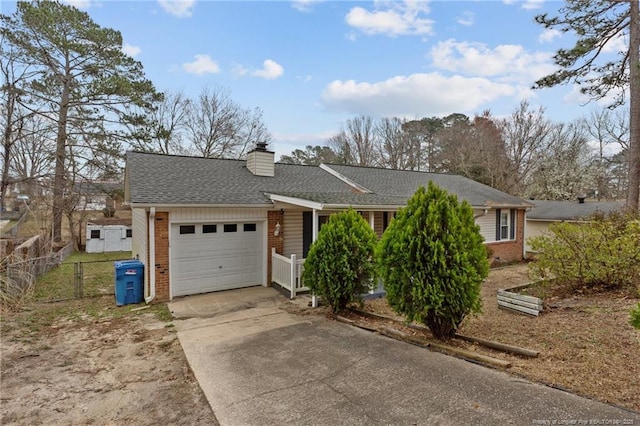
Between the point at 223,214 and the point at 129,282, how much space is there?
2.66m

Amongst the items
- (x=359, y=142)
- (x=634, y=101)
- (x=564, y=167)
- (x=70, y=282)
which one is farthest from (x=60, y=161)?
(x=564, y=167)

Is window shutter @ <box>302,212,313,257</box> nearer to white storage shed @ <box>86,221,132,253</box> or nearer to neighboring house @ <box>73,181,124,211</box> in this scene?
neighboring house @ <box>73,181,124,211</box>

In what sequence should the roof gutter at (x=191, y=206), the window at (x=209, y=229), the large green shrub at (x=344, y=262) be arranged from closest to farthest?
the large green shrub at (x=344, y=262) → the roof gutter at (x=191, y=206) → the window at (x=209, y=229)

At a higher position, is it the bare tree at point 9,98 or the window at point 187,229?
the bare tree at point 9,98

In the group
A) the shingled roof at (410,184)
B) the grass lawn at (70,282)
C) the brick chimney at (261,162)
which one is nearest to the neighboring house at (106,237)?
the grass lawn at (70,282)

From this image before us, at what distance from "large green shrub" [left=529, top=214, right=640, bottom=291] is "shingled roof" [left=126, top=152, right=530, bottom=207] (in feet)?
11.6

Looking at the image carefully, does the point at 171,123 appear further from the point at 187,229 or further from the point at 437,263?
the point at 437,263

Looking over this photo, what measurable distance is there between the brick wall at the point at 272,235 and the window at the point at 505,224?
1007 centimetres

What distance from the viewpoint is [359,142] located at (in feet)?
107

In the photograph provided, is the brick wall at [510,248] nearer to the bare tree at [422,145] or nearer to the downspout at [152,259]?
the downspout at [152,259]

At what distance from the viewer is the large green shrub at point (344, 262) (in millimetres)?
6470

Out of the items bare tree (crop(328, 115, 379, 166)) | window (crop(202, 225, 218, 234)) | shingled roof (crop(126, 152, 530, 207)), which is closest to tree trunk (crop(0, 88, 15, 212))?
shingled roof (crop(126, 152, 530, 207))

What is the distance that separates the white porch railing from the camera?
26.7 feet

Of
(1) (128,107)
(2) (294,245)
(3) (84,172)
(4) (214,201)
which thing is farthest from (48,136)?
(2) (294,245)
